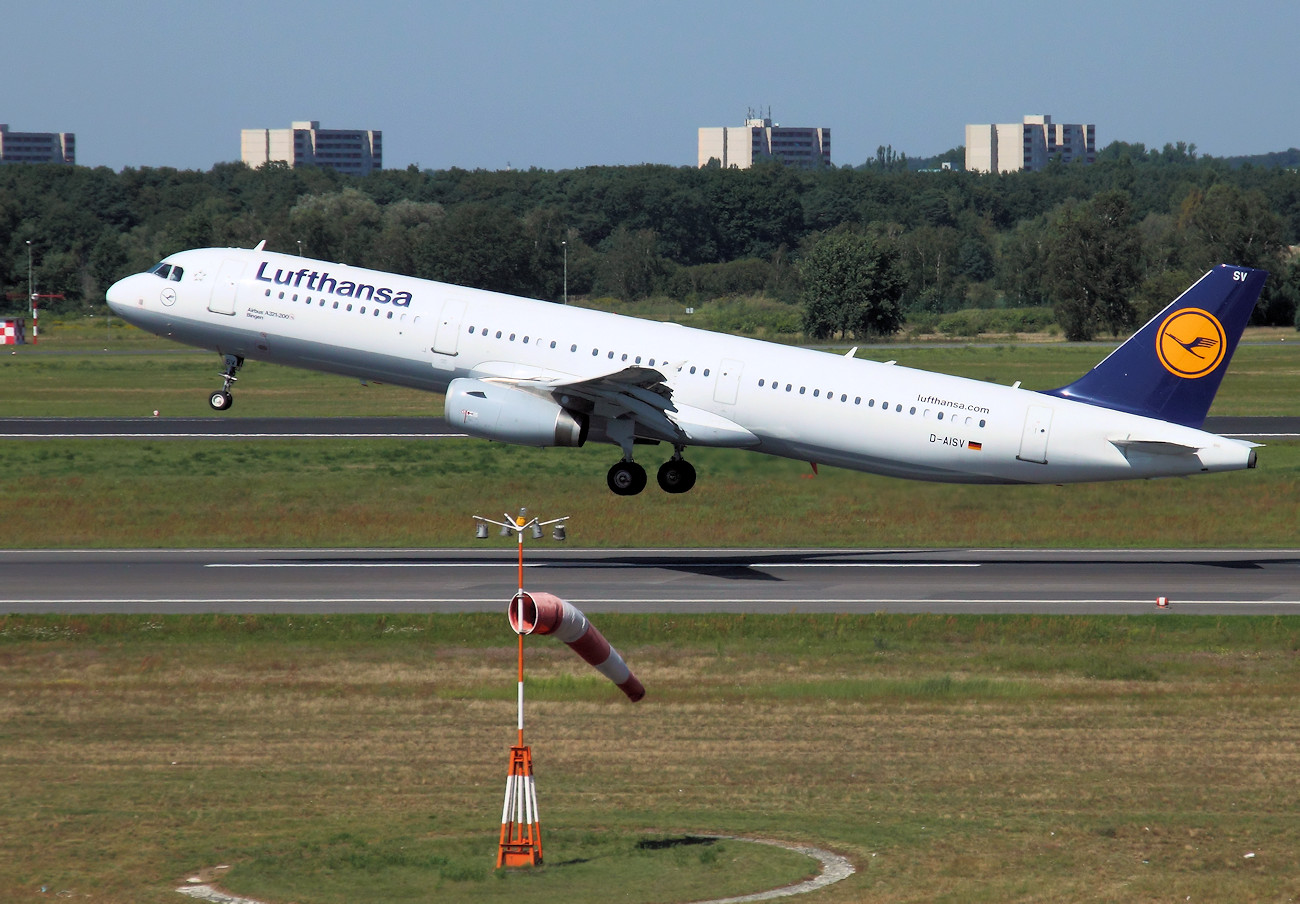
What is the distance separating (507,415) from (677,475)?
21.7 ft

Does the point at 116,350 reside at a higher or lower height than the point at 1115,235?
lower

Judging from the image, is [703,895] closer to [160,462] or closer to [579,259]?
[160,462]

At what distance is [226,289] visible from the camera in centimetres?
4756

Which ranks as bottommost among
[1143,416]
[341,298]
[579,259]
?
[1143,416]

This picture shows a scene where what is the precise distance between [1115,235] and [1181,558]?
117 m

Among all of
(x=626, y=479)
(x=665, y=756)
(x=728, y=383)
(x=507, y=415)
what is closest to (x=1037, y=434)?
(x=728, y=383)

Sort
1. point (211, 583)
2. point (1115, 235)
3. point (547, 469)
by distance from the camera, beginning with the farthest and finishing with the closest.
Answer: point (1115, 235), point (547, 469), point (211, 583)

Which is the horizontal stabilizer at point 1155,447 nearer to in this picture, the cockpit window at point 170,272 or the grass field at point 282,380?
the cockpit window at point 170,272

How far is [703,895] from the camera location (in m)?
19.5

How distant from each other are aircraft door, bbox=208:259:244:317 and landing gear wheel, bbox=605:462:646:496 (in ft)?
42.2

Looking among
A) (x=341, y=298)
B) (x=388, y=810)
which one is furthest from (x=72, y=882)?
(x=341, y=298)

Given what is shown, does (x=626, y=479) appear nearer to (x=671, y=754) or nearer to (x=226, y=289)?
(x=226, y=289)

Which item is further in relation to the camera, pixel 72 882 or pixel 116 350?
pixel 116 350

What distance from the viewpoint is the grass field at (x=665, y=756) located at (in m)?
20.5
